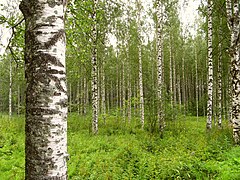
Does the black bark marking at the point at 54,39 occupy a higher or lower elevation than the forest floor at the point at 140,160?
higher

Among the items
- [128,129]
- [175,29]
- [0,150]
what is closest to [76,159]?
[0,150]

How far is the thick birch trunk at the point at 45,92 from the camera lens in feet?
5.90

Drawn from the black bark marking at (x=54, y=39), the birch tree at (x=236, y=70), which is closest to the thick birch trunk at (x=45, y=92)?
the black bark marking at (x=54, y=39)

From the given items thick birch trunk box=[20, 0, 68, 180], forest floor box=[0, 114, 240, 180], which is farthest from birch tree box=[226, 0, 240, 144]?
thick birch trunk box=[20, 0, 68, 180]

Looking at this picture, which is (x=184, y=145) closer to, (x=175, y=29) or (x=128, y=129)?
(x=128, y=129)

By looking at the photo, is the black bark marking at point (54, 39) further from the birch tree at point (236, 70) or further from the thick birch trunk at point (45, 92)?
the birch tree at point (236, 70)

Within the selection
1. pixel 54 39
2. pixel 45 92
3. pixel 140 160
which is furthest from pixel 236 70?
pixel 45 92

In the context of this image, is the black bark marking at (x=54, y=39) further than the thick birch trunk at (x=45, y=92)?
Yes

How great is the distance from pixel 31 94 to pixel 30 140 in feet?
1.22

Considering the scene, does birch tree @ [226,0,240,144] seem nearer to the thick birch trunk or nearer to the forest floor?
the forest floor

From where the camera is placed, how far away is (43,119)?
181 centimetres

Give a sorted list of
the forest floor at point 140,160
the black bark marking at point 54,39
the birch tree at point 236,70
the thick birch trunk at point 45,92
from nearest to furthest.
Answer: the thick birch trunk at point 45,92
the black bark marking at point 54,39
the forest floor at point 140,160
the birch tree at point 236,70

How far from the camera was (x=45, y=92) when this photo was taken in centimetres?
184

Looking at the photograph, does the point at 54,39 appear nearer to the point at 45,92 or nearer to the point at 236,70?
the point at 45,92
